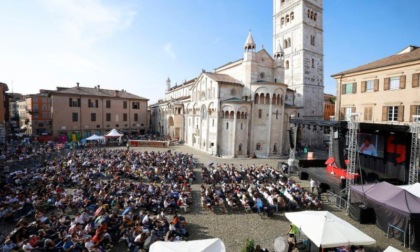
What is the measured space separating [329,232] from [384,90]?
63.1 ft

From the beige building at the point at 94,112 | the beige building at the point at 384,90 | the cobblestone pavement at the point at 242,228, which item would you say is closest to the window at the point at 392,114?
the beige building at the point at 384,90

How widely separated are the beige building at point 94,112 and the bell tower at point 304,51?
34.0 meters

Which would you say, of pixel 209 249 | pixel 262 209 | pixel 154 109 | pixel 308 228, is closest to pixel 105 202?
pixel 209 249

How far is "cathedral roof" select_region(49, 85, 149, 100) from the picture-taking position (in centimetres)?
4174

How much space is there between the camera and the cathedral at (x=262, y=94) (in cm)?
3238

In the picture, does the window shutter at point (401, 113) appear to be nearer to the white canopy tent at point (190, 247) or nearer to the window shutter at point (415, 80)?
the window shutter at point (415, 80)

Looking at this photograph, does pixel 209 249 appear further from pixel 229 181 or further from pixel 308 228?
pixel 229 181

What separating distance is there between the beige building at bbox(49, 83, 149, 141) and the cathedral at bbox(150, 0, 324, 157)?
11429mm

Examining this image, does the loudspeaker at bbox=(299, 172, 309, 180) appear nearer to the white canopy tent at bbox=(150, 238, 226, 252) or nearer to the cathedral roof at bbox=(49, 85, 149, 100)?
the white canopy tent at bbox=(150, 238, 226, 252)

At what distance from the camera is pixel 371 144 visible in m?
20.1

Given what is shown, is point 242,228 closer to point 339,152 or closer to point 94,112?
point 339,152

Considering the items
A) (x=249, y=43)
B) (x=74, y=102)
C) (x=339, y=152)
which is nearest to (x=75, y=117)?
(x=74, y=102)

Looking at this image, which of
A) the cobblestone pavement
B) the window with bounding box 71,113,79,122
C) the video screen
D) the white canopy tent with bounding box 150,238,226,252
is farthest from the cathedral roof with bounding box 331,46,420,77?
the window with bounding box 71,113,79,122

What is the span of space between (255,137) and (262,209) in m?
20.5
